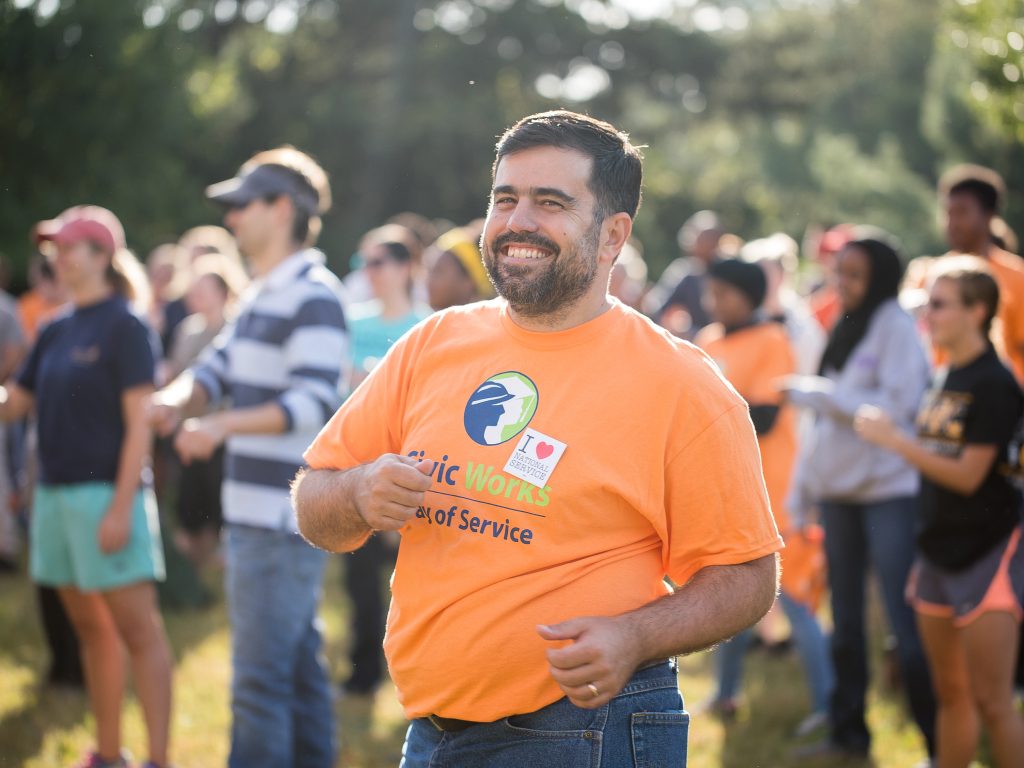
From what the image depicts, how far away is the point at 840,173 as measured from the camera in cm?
2703

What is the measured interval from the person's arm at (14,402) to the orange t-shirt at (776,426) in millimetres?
3304

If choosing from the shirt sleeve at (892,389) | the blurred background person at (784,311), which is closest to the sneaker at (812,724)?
the shirt sleeve at (892,389)

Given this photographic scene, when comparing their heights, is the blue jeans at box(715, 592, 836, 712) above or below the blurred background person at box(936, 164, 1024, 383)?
below

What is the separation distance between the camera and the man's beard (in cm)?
243

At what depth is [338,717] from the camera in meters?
5.96

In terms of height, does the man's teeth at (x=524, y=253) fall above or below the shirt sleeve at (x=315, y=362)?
above

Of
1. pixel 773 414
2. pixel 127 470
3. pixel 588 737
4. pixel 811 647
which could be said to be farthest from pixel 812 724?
pixel 588 737

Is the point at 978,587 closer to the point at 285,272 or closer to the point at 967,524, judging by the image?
the point at 967,524

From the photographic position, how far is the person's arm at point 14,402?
4.91 m

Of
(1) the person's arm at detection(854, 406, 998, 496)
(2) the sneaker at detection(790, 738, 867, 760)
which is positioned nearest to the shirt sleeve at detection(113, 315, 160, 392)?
(1) the person's arm at detection(854, 406, 998, 496)

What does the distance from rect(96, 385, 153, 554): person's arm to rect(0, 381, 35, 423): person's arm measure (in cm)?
52

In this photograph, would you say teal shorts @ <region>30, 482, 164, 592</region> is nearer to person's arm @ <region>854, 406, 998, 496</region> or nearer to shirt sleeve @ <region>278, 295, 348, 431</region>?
shirt sleeve @ <region>278, 295, 348, 431</region>

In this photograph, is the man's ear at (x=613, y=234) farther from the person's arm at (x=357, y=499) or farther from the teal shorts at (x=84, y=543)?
the teal shorts at (x=84, y=543)

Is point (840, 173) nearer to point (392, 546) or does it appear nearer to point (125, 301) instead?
point (392, 546)
